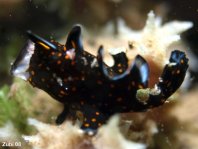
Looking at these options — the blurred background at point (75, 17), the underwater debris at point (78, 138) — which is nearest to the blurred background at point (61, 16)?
the blurred background at point (75, 17)

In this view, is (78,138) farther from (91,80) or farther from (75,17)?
(75,17)

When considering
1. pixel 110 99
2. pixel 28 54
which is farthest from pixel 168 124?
pixel 28 54

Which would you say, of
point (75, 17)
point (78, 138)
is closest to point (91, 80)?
point (78, 138)

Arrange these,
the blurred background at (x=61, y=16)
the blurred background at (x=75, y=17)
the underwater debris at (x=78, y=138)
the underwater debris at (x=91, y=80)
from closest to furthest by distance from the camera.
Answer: the underwater debris at (x=78, y=138) < the underwater debris at (x=91, y=80) < the blurred background at (x=75, y=17) < the blurred background at (x=61, y=16)

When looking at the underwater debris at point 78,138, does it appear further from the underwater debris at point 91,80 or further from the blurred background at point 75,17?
the blurred background at point 75,17

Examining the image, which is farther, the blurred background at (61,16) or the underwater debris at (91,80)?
the blurred background at (61,16)

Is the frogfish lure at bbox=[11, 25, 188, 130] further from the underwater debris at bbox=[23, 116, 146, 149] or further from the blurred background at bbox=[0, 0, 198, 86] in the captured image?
the blurred background at bbox=[0, 0, 198, 86]

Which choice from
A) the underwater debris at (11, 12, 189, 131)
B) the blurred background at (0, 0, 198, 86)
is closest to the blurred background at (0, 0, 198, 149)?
the blurred background at (0, 0, 198, 86)
